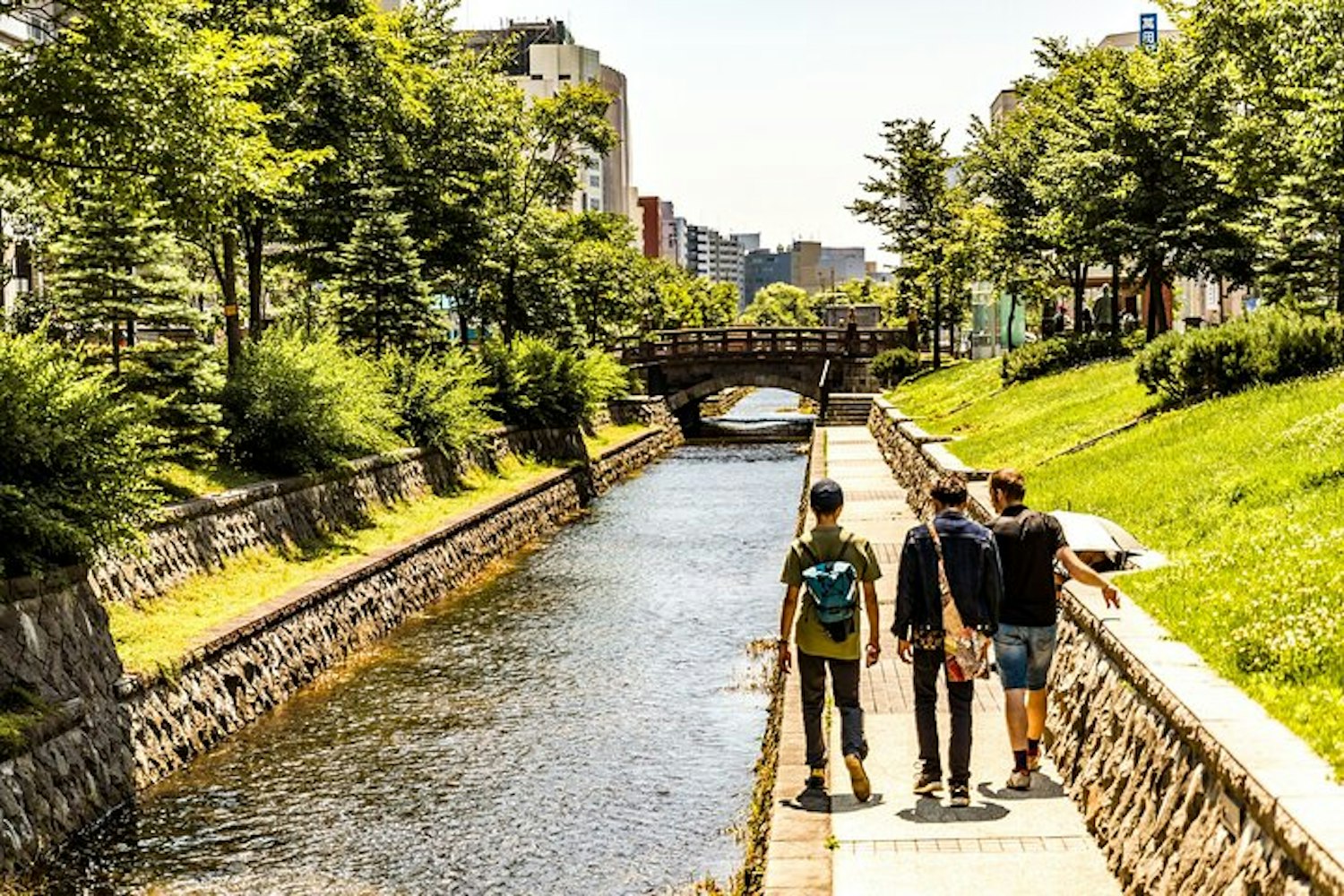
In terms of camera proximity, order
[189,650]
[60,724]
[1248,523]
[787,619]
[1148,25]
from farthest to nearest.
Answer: [1148,25] < [189,650] < [60,724] < [1248,523] < [787,619]

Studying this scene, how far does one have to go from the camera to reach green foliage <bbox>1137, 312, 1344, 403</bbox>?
1903 cm

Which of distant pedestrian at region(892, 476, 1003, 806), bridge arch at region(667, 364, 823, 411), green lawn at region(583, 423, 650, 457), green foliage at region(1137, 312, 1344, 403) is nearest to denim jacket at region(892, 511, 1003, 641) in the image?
distant pedestrian at region(892, 476, 1003, 806)

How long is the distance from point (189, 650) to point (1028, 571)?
9.59 metres

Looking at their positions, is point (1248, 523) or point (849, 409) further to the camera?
point (849, 409)

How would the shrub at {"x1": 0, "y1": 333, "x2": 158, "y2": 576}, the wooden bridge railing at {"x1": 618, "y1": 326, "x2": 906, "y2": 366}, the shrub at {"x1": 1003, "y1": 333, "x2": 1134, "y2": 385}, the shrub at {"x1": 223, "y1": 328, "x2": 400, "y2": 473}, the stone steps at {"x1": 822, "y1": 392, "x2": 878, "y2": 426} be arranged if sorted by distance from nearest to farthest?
the shrub at {"x1": 0, "y1": 333, "x2": 158, "y2": 576} < the shrub at {"x1": 223, "y1": 328, "x2": 400, "y2": 473} < the shrub at {"x1": 1003, "y1": 333, "x2": 1134, "y2": 385} < the stone steps at {"x1": 822, "y1": 392, "x2": 878, "y2": 426} < the wooden bridge railing at {"x1": 618, "y1": 326, "x2": 906, "y2": 366}

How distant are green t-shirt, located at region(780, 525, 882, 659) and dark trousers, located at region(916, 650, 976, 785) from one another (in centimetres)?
44

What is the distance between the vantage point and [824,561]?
359 inches

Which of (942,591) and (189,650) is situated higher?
(942,591)

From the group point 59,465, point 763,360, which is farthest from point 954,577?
point 763,360

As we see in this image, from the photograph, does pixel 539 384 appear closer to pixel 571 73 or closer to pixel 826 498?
Answer: pixel 826 498

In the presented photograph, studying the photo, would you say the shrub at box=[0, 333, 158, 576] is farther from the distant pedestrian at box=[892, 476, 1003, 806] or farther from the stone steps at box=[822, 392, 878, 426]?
the stone steps at box=[822, 392, 878, 426]

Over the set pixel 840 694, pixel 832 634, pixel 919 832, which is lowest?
pixel 919 832

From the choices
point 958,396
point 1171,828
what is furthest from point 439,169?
point 1171,828

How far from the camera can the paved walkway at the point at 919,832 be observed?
25.9 ft
